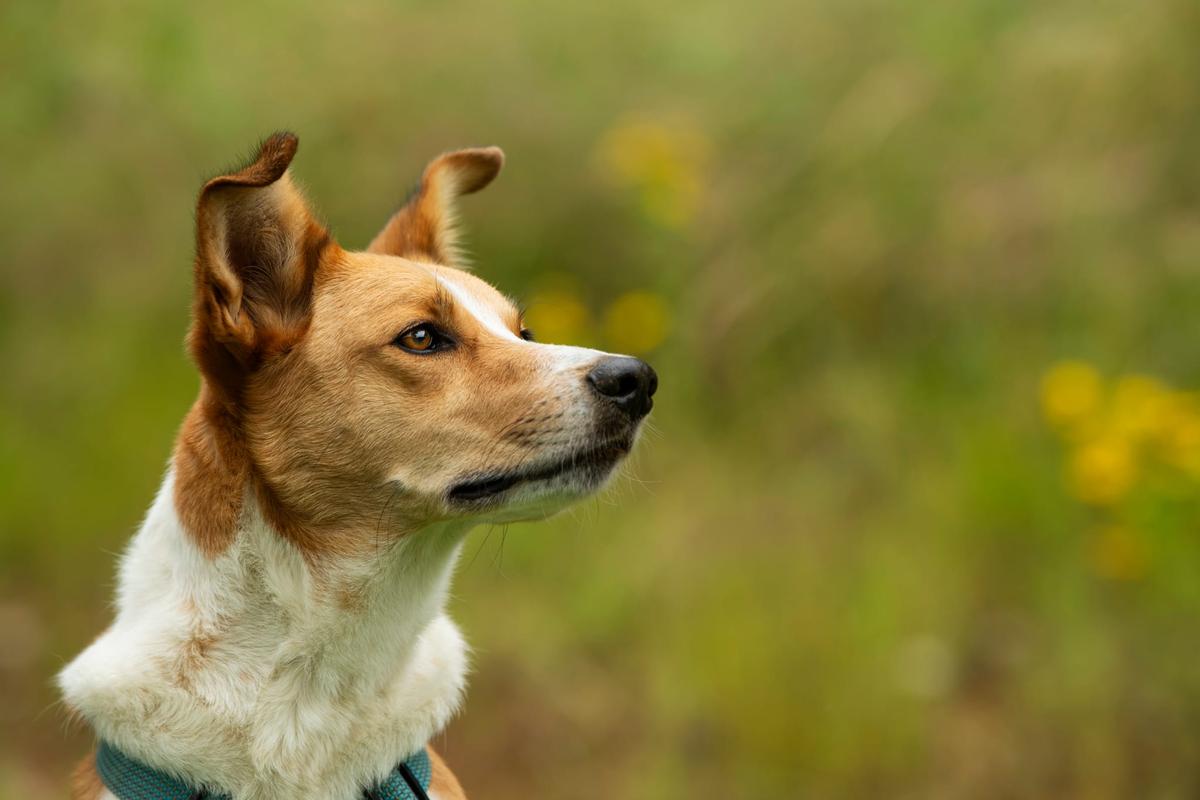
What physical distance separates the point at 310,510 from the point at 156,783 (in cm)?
68

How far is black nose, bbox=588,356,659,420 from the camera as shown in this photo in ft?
11.0

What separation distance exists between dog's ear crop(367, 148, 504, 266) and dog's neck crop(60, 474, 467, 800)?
1016mm

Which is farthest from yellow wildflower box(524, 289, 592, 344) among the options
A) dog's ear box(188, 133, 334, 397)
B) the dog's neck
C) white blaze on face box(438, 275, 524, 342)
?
the dog's neck

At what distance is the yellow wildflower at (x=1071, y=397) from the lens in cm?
607

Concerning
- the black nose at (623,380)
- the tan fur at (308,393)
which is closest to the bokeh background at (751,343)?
the tan fur at (308,393)

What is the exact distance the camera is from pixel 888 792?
590 centimetres

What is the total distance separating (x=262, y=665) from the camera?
3.27 metres

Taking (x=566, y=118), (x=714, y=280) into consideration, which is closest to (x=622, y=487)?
(x=714, y=280)

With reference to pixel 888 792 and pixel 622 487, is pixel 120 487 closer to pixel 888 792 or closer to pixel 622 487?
pixel 622 487

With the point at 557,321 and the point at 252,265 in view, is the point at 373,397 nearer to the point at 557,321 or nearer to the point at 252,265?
the point at 252,265

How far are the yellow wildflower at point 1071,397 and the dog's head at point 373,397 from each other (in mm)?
3195

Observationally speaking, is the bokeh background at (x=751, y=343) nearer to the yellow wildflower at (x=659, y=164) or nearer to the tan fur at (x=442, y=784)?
the yellow wildflower at (x=659, y=164)

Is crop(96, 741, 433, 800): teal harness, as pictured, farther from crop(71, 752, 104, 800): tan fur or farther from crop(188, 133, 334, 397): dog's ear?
crop(188, 133, 334, 397): dog's ear


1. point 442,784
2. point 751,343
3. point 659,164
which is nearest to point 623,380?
point 442,784
